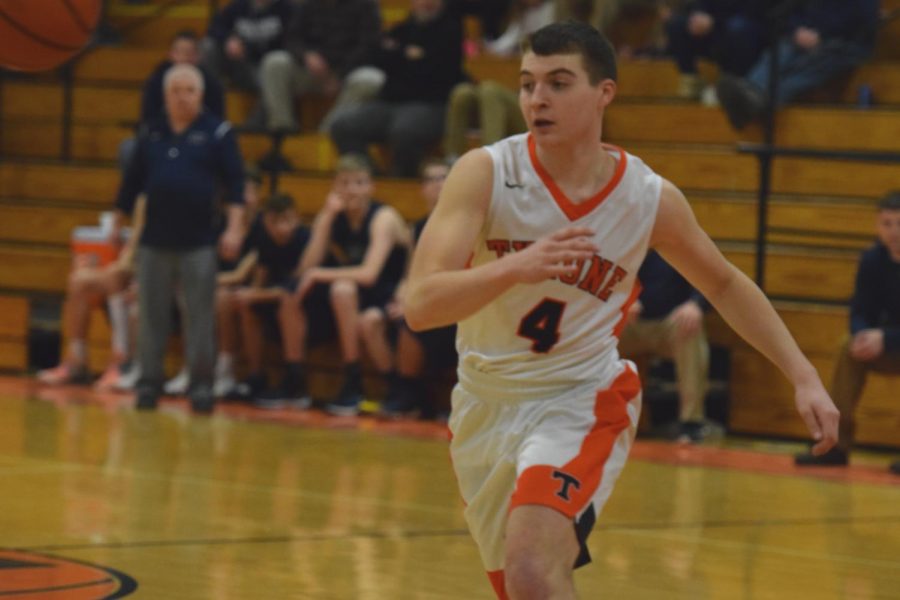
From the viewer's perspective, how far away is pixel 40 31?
642 cm

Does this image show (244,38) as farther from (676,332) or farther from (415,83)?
(676,332)

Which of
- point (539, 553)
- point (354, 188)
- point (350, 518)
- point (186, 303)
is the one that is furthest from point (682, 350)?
point (539, 553)

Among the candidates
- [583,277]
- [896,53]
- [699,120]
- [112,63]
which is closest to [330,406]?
[699,120]

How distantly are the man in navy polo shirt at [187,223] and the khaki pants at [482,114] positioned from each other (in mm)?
1631

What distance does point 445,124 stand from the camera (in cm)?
1185

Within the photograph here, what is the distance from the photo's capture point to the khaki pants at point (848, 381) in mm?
8789

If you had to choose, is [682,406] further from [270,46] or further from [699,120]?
[270,46]

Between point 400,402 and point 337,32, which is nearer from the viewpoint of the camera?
point 400,402

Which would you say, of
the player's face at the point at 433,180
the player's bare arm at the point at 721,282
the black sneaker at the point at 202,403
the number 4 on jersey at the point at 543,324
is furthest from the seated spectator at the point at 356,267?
the number 4 on jersey at the point at 543,324

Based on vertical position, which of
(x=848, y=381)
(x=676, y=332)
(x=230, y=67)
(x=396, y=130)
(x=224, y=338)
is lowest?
(x=224, y=338)

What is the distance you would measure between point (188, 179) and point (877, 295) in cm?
410

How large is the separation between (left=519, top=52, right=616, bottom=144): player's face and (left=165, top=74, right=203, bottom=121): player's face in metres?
6.56

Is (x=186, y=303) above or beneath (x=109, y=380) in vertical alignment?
above

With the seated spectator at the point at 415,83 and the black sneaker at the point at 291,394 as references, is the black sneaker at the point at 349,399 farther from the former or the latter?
the seated spectator at the point at 415,83
